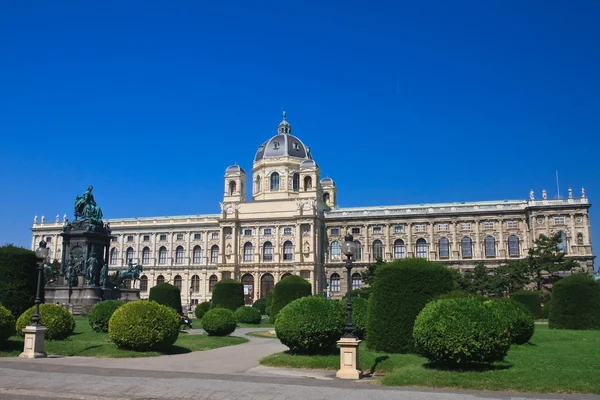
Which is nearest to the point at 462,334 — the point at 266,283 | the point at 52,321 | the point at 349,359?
the point at 349,359

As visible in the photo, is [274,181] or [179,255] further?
[179,255]

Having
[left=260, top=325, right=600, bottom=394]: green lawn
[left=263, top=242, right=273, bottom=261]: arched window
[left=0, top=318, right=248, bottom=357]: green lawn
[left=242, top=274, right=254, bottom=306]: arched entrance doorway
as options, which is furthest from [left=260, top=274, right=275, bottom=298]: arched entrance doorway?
[left=260, top=325, right=600, bottom=394]: green lawn

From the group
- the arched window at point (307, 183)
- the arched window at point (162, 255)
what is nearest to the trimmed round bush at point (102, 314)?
the arched window at point (307, 183)

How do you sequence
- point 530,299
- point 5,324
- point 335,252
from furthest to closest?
1. point 335,252
2. point 530,299
3. point 5,324

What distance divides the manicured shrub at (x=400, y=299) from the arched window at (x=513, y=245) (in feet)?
190

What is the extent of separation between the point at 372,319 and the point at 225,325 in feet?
33.5

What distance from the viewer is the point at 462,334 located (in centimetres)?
1365

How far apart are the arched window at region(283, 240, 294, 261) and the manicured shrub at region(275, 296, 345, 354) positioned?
192 feet

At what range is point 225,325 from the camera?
25922 millimetres

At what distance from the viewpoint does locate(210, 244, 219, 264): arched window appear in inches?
3221

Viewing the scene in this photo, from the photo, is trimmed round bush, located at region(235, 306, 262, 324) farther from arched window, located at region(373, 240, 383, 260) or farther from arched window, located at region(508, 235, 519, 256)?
arched window, located at region(508, 235, 519, 256)

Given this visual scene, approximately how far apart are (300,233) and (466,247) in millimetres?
21951

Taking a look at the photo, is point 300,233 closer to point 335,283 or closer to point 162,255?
point 335,283

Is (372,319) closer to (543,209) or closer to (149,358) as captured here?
(149,358)
